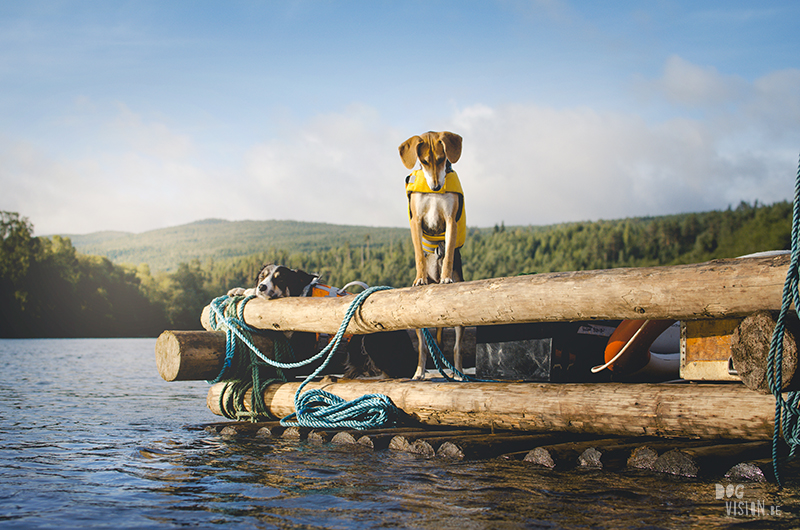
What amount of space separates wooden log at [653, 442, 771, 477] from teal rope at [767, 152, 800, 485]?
37cm

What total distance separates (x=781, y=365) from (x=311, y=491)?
3160 millimetres

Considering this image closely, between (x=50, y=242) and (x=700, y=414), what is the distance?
339ft

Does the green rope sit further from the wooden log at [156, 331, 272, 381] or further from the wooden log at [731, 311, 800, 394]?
the wooden log at [731, 311, 800, 394]

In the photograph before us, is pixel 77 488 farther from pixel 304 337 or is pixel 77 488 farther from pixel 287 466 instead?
pixel 304 337

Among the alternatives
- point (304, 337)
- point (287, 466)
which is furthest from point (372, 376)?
point (287, 466)

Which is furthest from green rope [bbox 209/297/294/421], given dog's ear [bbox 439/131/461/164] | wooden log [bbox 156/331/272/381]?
dog's ear [bbox 439/131/461/164]

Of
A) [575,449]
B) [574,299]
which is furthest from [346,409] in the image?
[574,299]

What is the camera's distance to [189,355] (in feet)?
23.6

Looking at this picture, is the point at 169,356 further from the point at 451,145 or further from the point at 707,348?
the point at 707,348

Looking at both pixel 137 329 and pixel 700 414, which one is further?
pixel 137 329

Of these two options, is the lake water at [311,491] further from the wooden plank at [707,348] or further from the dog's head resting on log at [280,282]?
the dog's head resting on log at [280,282]

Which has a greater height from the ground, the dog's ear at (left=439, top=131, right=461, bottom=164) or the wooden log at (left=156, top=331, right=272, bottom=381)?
the dog's ear at (left=439, top=131, right=461, bottom=164)

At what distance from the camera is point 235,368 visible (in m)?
7.79

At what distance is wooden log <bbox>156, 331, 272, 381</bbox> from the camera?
7180mm
